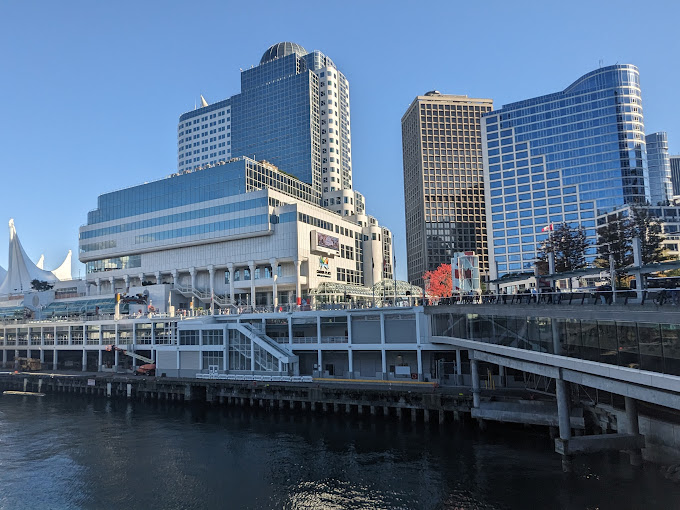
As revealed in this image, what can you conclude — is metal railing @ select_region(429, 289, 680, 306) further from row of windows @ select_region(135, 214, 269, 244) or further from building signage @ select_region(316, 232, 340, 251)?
row of windows @ select_region(135, 214, 269, 244)

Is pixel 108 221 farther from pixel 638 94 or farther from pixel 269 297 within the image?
pixel 638 94

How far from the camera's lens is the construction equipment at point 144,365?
76.8 m

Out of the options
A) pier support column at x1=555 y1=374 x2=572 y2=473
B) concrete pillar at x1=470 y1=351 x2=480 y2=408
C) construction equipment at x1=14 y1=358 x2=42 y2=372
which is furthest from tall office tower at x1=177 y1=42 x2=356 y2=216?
pier support column at x1=555 y1=374 x2=572 y2=473

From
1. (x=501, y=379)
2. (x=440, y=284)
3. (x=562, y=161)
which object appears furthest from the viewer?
(x=562, y=161)

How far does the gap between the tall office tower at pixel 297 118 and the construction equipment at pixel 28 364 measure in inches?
3123

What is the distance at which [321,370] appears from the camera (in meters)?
65.4

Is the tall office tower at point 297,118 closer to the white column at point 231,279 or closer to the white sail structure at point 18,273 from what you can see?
the white column at point 231,279

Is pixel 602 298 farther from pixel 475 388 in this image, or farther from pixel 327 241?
pixel 327 241

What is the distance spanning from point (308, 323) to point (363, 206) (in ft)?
316

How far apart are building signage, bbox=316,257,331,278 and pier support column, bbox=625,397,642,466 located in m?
69.1

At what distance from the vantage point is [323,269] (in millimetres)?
98188

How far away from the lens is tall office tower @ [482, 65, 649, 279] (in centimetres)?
16325

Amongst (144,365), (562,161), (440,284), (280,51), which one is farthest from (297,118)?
(144,365)

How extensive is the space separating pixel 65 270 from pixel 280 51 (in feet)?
390
